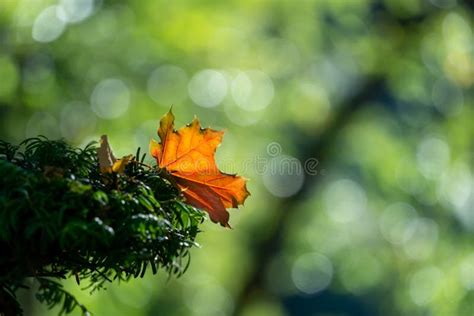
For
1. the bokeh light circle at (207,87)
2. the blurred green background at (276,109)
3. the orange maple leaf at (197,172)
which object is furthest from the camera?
the bokeh light circle at (207,87)

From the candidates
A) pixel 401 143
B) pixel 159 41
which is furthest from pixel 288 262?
pixel 159 41

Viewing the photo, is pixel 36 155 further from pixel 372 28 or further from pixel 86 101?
pixel 372 28

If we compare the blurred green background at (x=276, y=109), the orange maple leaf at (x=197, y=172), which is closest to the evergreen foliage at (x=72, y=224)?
the orange maple leaf at (x=197, y=172)

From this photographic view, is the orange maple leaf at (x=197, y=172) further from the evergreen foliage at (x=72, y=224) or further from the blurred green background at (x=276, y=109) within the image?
the blurred green background at (x=276, y=109)

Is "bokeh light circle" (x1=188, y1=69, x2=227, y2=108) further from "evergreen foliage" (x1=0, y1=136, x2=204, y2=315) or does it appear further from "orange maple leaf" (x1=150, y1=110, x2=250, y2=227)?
"evergreen foliage" (x1=0, y1=136, x2=204, y2=315)

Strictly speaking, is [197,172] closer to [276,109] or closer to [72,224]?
[72,224]
